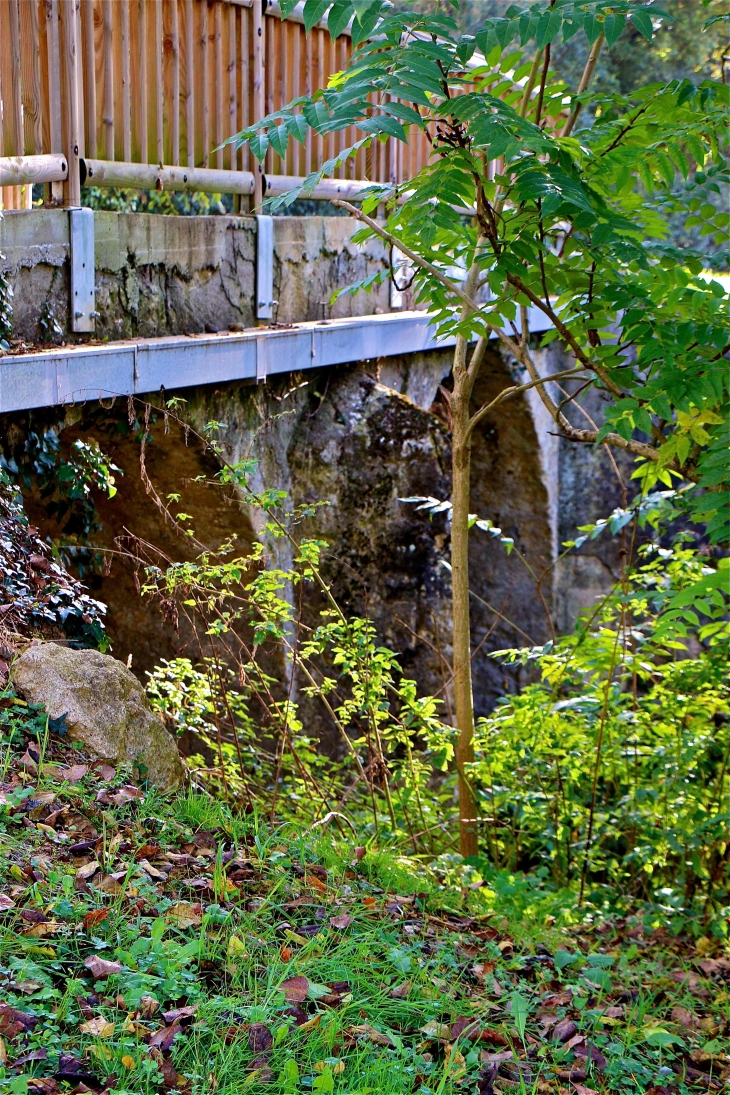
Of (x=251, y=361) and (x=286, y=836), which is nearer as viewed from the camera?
(x=286, y=836)

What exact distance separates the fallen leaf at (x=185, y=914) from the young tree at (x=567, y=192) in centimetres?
170

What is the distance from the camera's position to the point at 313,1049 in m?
2.16

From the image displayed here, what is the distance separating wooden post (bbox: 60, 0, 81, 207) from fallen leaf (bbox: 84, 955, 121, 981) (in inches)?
127

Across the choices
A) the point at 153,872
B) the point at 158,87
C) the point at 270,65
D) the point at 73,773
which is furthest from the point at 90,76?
the point at 153,872

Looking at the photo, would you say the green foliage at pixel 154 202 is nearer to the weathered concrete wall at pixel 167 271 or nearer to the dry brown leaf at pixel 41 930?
the weathered concrete wall at pixel 167 271

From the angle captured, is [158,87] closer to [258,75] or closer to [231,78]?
[231,78]

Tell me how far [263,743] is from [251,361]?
7.28 feet

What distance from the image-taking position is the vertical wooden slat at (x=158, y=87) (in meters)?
4.68

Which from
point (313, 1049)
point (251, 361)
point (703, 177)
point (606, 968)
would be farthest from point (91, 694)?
point (703, 177)

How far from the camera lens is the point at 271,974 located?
2371mm

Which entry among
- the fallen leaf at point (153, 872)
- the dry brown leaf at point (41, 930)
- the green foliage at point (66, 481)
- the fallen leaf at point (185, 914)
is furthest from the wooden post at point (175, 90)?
the dry brown leaf at point (41, 930)

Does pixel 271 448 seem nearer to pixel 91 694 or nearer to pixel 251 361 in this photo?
pixel 251 361

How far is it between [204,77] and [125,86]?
2.06 feet

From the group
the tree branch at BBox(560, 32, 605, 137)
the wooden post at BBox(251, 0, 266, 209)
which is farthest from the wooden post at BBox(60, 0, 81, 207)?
the tree branch at BBox(560, 32, 605, 137)
